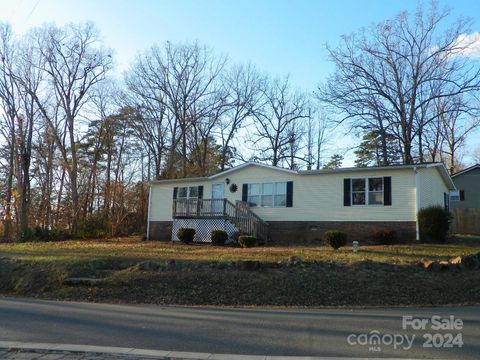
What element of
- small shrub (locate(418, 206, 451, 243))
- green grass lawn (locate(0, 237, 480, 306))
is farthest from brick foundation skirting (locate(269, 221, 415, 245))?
green grass lawn (locate(0, 237, 480, 306))

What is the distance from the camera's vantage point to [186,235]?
24.3 meters

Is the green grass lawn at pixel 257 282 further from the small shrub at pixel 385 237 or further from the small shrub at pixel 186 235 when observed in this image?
the small shrub at pixel 186 235

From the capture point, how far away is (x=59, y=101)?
39.3 m

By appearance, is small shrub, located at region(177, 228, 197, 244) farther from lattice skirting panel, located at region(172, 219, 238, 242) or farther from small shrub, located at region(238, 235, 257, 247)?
small shrub, located at region(238, 235, 257, 247)

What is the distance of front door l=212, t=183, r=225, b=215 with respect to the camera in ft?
81.3

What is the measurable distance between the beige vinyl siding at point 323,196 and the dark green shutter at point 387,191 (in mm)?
138

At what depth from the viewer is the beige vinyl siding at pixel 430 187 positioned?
70.4ft

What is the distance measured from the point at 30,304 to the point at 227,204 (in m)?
14.3

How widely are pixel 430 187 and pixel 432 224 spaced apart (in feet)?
12.3

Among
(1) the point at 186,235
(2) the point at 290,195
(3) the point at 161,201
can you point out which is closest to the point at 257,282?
(2) the point at 290,195

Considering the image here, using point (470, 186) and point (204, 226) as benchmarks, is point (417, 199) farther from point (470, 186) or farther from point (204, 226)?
point (470, 186)

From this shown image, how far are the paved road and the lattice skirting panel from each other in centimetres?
1370

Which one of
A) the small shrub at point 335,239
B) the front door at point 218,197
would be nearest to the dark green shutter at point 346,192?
the small shrub at point 335,239

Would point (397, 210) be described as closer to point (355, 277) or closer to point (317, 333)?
point (355, 277)
